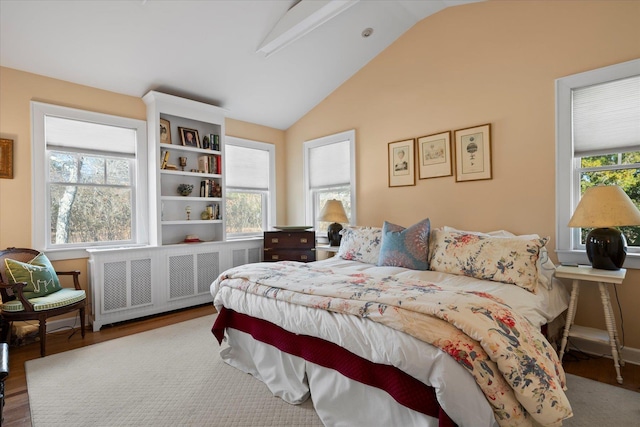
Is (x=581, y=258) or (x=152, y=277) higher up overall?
(x=581, y=258)

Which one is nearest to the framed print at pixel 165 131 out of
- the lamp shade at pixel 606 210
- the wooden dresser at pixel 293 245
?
the wooden dresser at pixel 293 245

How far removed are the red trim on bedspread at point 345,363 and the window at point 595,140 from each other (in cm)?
212

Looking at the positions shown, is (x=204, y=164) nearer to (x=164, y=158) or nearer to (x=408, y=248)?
(x=164, y=158)

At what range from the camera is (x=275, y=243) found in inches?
167

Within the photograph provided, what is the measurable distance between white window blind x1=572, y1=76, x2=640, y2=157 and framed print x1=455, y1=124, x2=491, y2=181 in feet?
2.22

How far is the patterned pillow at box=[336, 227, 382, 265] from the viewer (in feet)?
10.6

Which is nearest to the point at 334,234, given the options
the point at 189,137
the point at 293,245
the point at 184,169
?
the point at 293,245

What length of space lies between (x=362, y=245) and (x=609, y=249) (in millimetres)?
Result: 1923

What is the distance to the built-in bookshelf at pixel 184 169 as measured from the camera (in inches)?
150

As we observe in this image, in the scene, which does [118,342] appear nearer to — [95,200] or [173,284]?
[173,284]

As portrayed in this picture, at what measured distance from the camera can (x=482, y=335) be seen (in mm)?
1317

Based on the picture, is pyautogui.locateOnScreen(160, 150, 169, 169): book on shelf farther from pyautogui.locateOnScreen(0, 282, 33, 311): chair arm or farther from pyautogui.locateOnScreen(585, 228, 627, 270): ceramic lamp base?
pyautogui.locateOnScreen(585, 228, 627, 270): ceramic lamp base

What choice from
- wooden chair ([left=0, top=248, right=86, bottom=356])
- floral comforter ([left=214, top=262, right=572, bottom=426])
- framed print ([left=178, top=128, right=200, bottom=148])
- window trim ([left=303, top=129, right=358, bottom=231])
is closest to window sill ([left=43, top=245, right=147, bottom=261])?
wooden chair ([left=0, top=248, right=86, bottom=356])

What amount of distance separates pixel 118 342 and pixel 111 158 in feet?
6.68
